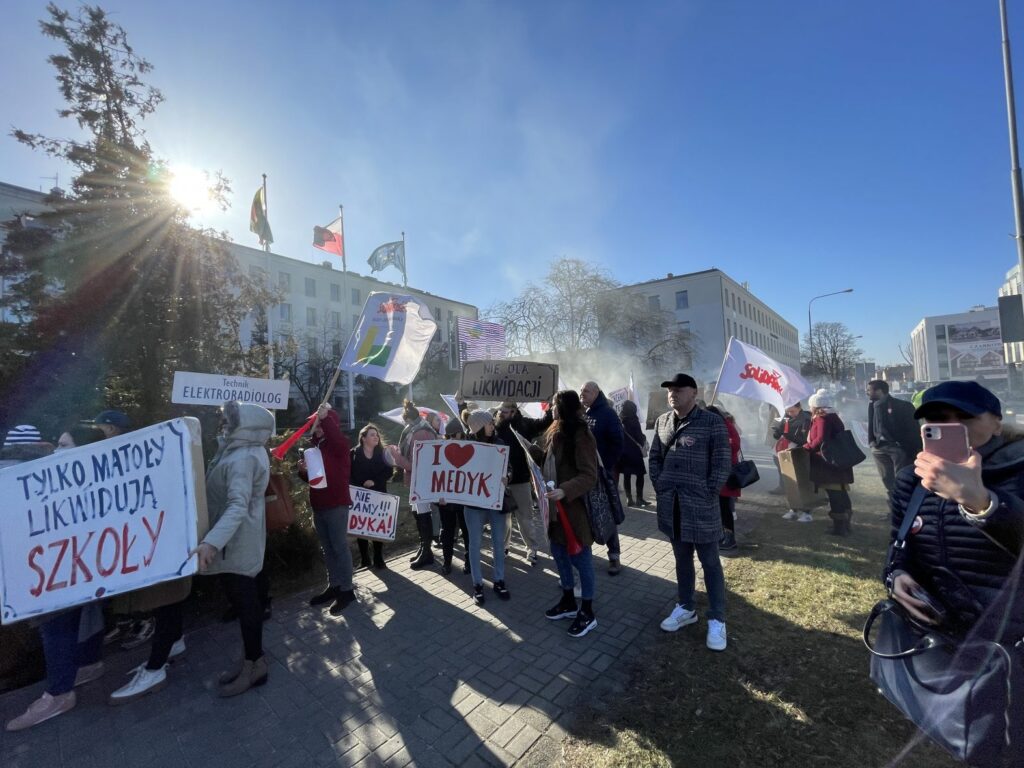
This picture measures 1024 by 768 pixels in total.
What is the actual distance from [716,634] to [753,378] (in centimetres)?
391

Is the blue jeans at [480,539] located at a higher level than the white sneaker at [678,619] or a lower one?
higher

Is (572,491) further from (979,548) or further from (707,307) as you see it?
(707,307)

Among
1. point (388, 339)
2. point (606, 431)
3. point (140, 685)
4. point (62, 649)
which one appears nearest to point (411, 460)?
point (388, 339)

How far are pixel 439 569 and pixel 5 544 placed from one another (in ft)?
12.4

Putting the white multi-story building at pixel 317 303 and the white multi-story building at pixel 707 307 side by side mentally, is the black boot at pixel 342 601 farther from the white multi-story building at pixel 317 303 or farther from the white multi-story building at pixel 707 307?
the white multi-story building at pixel 317 303

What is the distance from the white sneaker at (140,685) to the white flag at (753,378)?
6.48 meters

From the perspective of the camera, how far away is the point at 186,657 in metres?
3.73

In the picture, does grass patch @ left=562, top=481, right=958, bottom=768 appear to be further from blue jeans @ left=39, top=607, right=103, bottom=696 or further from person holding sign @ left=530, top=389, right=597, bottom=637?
blue jeans @ left=39, top=607, right=103, bottom=696

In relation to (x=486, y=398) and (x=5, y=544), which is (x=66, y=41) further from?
(x=486, y=398)

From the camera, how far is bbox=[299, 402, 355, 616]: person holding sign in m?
4.39

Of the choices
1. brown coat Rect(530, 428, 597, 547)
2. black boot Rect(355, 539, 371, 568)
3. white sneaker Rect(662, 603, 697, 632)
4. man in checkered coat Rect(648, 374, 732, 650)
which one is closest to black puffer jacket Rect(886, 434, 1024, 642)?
man in checkered coat Rect(648, 374, 732, 650)

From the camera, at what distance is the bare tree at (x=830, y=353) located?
5069cm

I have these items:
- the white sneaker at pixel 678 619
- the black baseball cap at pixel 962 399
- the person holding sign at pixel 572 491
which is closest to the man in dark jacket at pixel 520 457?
the person holding sign at pixel 572 491

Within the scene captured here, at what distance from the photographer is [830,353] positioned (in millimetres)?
55438
